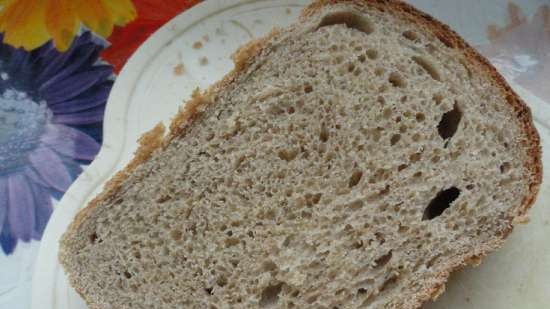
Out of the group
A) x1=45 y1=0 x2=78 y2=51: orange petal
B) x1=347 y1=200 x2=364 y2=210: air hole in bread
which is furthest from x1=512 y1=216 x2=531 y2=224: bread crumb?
x1=45 y1=0 x2=78 y2=51: orange petal

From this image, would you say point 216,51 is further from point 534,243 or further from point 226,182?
point 534,243

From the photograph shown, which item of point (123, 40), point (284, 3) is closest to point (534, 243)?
point (284, 3)

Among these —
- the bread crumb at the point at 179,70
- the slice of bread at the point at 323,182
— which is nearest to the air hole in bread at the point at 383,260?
the slice of bread at the point at 323,182

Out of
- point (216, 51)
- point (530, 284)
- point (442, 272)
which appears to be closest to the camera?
point (442, 272)

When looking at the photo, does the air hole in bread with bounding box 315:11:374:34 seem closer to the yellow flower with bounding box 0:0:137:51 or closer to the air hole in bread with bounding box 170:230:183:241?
the air hole in bread with bounding box 170:230:183:241

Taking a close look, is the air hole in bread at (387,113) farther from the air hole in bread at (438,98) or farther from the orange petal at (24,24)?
the orange petal at (24,24)

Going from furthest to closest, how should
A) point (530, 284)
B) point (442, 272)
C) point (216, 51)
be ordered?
point (216, 51), point (530, 284), point (442, 272)
